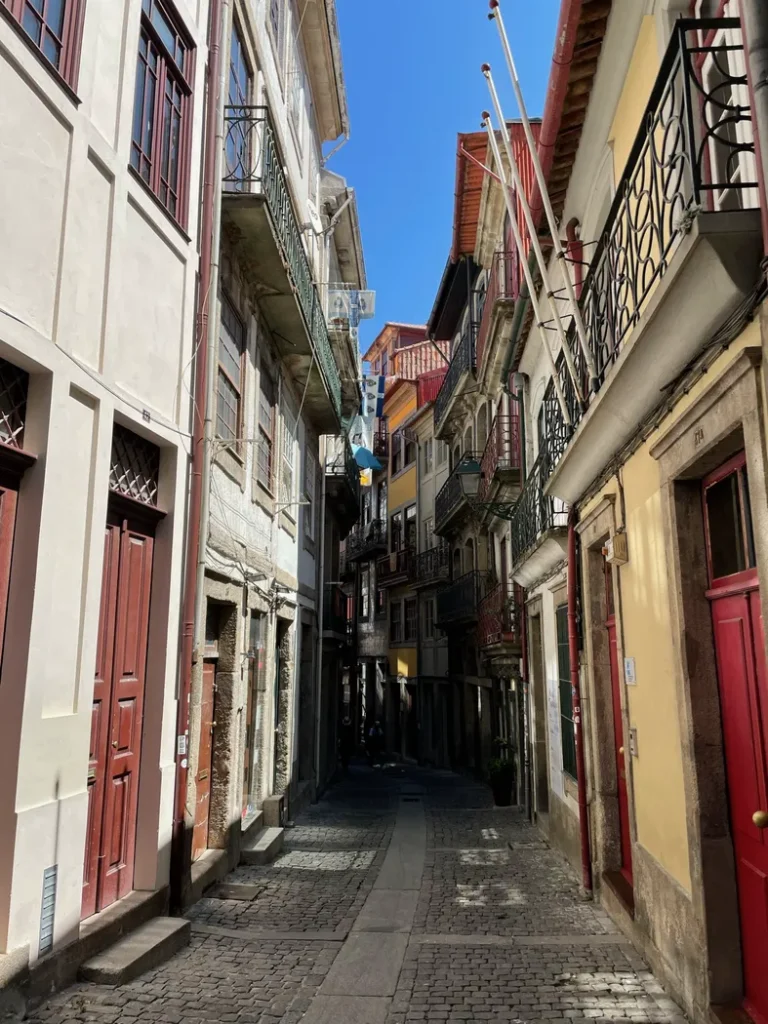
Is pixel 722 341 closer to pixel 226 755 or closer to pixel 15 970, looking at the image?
pixel 15 970

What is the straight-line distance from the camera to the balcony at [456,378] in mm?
20472

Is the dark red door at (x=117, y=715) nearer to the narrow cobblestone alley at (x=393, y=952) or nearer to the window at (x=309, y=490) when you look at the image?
the narrow cobblestone alley at (x=393, y=952)

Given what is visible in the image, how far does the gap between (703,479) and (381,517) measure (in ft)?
105

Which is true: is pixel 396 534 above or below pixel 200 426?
above

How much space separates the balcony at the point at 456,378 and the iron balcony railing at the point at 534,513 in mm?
7875

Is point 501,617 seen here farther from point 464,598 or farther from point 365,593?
point 365,593

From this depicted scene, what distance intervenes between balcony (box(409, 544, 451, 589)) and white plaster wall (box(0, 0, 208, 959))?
21.4 meters

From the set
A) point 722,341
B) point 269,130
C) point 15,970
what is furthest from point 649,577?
point 269,130

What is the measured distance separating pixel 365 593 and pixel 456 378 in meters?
17.6

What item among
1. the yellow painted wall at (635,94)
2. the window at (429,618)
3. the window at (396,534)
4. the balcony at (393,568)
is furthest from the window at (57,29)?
the window at (396,534)

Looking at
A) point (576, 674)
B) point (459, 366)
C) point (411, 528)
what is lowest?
point (576, 674)

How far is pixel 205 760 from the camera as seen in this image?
8.09 m

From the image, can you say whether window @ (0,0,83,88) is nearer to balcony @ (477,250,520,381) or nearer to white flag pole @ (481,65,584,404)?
white flag pole @ (481,65,584,404)

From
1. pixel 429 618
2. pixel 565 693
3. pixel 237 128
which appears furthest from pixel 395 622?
pixel 237 128
